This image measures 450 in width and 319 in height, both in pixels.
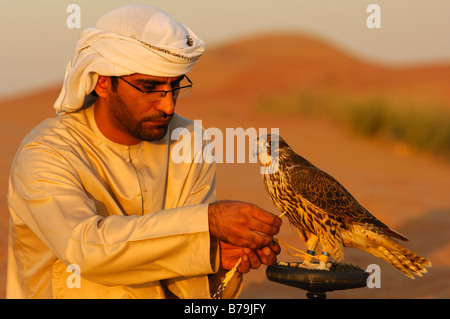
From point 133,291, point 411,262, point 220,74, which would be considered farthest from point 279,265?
point 220,74

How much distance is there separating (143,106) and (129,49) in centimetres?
29

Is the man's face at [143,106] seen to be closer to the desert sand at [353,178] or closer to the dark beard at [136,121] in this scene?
the dark beard at [136,121]

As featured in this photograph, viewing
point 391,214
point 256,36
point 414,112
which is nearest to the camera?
point 391,214

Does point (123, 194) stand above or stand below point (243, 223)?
above

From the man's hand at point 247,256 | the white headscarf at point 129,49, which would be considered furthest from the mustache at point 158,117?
the man's hand at point 247,256

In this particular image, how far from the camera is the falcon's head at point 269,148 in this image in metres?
3.52

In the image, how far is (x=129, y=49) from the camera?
10.8ft

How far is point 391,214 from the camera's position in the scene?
10.2 m

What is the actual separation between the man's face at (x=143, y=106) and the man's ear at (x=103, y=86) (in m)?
0.06

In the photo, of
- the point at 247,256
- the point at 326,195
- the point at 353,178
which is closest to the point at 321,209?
the point at 326,195

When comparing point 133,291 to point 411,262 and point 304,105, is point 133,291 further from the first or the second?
point 304,105

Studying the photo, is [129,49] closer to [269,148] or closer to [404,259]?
[269,148]

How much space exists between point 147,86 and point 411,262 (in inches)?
70.0

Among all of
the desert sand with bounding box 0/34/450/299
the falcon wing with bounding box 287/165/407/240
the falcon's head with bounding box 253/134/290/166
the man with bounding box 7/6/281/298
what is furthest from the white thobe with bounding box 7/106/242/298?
the desert sand with bounding box 0/34/450/299
